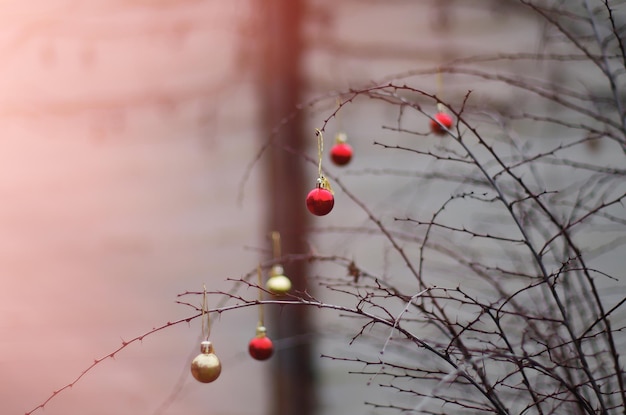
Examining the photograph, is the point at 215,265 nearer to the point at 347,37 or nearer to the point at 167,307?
the point at 167,307

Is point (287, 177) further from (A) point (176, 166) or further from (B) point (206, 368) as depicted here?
(B) point (206, 368)

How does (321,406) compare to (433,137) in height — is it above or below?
below

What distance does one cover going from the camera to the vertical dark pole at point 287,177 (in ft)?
5.24

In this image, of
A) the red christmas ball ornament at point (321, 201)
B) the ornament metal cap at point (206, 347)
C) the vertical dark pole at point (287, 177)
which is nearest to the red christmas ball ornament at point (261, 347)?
the ornament metal cap at point (206, 347)

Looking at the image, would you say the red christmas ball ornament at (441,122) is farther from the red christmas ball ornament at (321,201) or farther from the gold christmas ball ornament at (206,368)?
the gold christmas ball ornament at (206,368)

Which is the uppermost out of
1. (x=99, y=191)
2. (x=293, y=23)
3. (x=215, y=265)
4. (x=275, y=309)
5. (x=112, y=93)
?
(x=293, y=23)

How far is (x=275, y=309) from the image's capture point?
1609 millimetres

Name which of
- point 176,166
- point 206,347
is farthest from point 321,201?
point 176,166

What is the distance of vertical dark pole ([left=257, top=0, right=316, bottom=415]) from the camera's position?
1599mm

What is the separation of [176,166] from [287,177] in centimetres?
30

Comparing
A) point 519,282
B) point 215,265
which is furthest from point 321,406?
point 519,282

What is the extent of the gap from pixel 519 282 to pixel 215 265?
79 centimetres

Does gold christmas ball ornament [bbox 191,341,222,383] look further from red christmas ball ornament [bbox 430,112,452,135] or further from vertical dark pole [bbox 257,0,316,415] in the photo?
vertical dark pole [bbox 257,0,316,415]

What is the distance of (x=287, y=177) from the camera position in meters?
1.60
